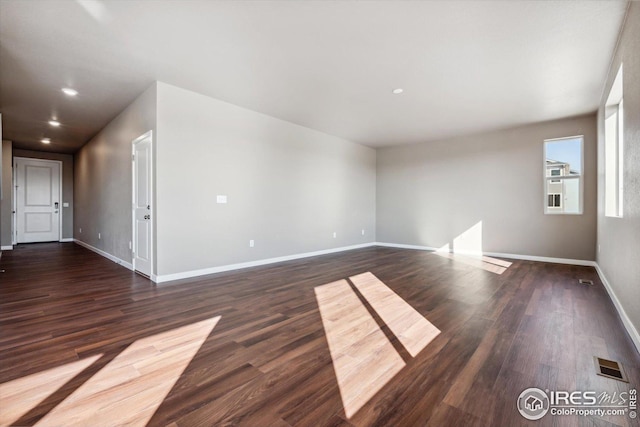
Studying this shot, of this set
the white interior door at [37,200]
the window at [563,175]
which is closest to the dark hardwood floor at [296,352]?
the window at [563,175]

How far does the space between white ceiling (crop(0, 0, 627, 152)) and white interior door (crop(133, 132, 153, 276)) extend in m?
0.89

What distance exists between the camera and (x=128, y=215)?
4.86 m

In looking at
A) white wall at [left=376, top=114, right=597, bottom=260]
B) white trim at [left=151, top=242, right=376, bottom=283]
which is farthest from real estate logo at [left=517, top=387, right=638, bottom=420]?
white wall at [left=376, top=114, right=597, bottom=260]

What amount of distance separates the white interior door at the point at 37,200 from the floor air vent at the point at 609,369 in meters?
12.0

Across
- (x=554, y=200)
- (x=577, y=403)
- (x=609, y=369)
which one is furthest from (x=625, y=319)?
(x=554, y=200)

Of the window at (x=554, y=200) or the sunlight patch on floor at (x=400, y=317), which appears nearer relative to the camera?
the sunlight patch on floor at (x=400, y=317)

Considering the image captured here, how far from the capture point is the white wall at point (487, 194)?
544 centimetres

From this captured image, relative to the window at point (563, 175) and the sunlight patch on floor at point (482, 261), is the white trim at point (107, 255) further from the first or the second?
the window at point (563, 175)

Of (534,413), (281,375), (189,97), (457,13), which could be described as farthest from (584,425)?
(189,97)

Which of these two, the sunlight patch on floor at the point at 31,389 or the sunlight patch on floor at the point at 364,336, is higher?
the sunlight patch on floor at the point at 364,336

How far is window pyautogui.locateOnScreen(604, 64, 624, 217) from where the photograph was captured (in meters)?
3.51

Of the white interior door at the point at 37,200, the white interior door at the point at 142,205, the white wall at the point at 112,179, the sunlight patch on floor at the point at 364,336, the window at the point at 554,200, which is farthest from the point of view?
the white interior door at the point at 37,200

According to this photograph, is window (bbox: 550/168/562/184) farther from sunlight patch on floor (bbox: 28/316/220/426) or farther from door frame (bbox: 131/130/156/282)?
door frame (bbox: 131/130/156/282)

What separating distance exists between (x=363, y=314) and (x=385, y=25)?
277cm
